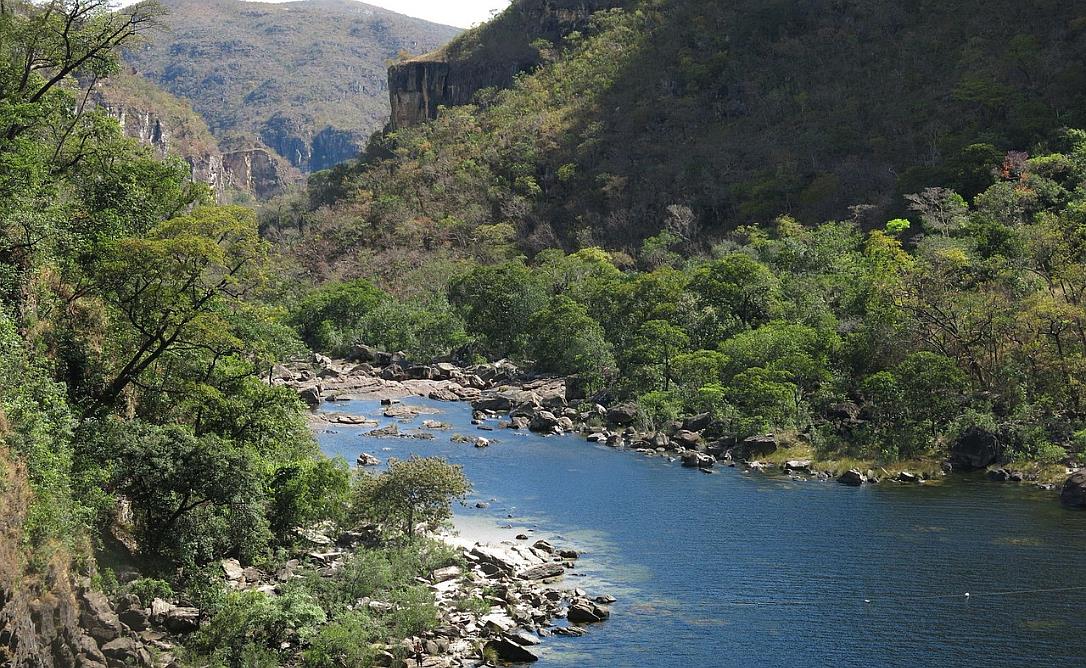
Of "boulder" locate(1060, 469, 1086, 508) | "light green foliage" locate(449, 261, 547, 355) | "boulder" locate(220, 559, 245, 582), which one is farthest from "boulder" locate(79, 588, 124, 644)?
"light green foliage" locate(449, 261, 547, 355)

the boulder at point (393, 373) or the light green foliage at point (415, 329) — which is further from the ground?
the light green foliage at point (415, 329)

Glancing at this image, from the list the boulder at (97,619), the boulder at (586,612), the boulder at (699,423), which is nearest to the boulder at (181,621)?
the boulder at (97,619)

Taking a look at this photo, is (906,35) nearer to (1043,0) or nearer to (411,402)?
(1043,0)

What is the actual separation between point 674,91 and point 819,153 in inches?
1153

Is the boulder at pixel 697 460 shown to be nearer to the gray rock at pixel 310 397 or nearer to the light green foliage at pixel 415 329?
the gray rock at pixel 310 397

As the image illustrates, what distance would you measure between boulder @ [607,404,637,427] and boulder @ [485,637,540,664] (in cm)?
3151

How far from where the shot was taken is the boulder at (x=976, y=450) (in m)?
45.7

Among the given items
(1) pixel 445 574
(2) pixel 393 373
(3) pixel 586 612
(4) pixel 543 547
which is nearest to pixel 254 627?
(1) pixel 445 574

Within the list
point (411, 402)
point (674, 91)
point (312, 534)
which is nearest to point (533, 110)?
point (674, 91)

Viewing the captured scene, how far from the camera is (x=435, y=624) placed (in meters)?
25.9

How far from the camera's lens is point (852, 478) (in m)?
44.6

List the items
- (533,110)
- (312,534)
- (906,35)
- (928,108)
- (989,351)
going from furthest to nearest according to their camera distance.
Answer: (533,110)
(906,35)
(928,108)
(989,351)
(312,534)

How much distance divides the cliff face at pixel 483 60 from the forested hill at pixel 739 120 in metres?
5.28

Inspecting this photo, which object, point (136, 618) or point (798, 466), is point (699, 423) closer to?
point (798, 466)
